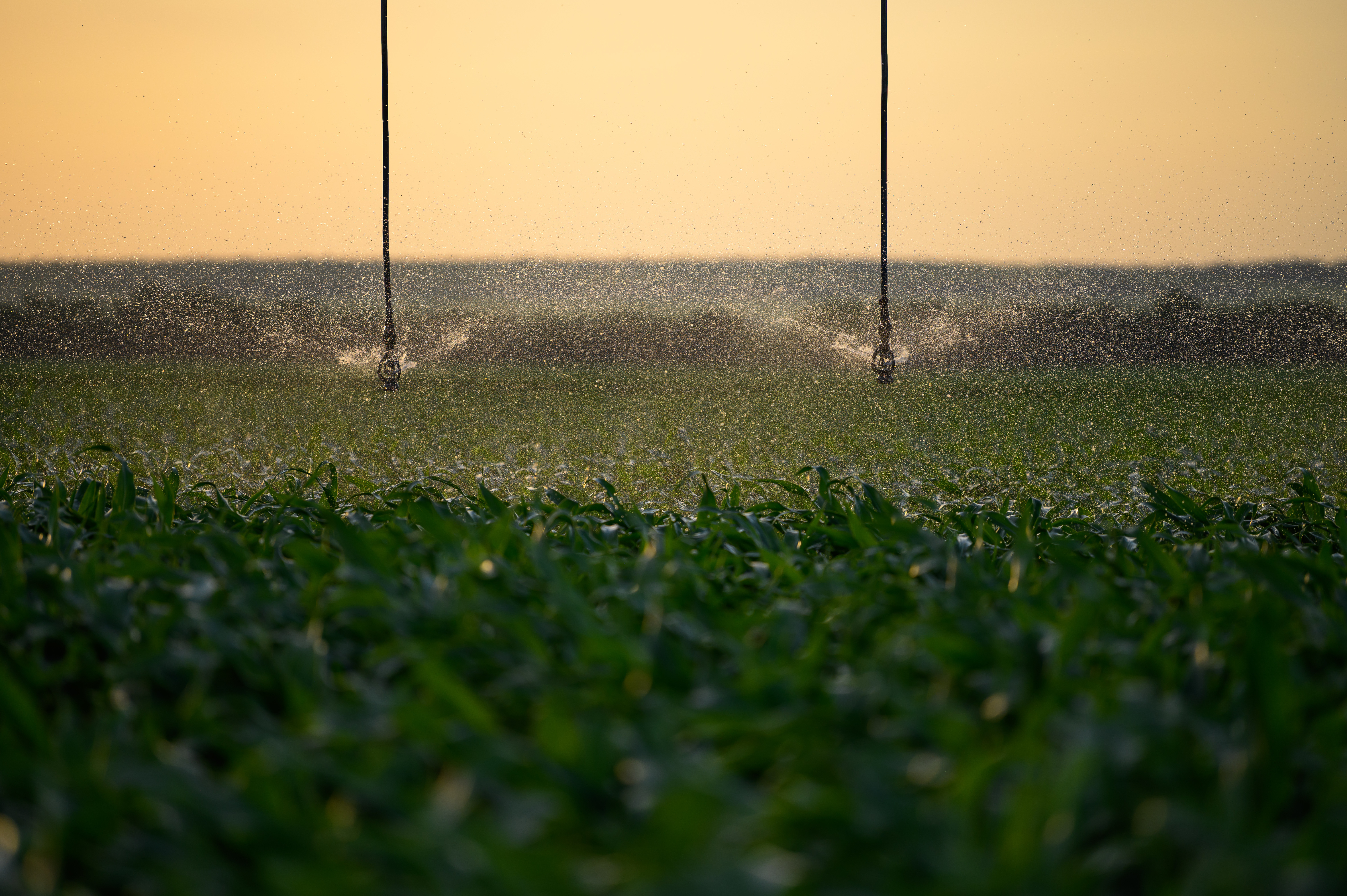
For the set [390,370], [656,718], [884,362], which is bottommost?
[656,718]

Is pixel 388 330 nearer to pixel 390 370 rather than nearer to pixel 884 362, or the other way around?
pixel 390 370

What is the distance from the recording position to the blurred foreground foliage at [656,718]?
118 centimetres

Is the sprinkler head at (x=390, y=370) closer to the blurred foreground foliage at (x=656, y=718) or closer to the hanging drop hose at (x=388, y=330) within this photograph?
the hanging drop hose at (x=388, y=330)

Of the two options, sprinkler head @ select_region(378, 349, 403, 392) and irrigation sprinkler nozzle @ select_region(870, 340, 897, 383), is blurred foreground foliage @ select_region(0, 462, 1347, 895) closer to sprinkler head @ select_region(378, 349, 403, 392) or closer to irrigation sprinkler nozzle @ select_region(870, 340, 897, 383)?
irrigation sprinkler nozzle @ select_region(870, 340, 897, 383)

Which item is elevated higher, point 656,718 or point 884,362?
point 884,362

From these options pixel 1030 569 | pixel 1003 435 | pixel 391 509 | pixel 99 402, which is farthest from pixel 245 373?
pixel 1030 569

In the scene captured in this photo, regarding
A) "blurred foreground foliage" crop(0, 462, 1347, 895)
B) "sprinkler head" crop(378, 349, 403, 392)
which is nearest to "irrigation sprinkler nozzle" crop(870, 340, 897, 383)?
"sprinkler head" crop(378, 349, 403, 392)

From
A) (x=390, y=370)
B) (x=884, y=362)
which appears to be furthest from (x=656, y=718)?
(x=390, y=370)

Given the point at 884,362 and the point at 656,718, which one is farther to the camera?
the point at 884,362

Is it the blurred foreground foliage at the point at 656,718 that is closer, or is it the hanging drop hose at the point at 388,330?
the blurred foreground foliage at the point at 656,718

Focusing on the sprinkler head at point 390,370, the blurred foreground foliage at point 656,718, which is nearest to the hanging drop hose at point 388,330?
the sprinkler head at point 390,370

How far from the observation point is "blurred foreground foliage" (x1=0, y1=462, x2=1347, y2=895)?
118 cm

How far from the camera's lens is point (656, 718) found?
1.51m

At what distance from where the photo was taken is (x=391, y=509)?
363 cm
